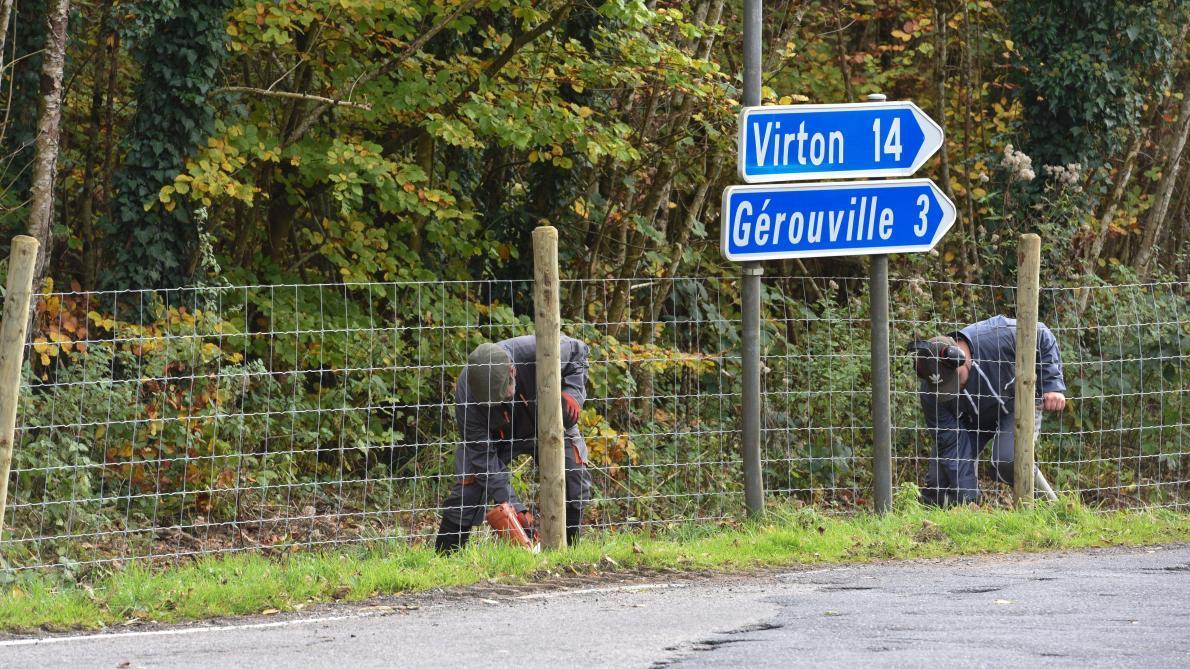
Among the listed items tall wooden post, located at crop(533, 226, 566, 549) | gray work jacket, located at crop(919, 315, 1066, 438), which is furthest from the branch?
gray work jacket, located at crop(919, 315, 1066, 438)

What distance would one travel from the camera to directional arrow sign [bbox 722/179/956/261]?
8.98 meters

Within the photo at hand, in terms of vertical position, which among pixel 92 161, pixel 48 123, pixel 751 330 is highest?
pixel 92 161

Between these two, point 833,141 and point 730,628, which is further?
point 833,141

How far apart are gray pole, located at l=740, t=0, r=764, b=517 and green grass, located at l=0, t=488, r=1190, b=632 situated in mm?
425

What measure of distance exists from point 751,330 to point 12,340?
435cm

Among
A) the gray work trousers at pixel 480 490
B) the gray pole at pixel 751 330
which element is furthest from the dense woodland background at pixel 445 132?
the gray work trousers at pixel 480 490

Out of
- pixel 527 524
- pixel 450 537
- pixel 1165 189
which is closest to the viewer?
pixel 450 537

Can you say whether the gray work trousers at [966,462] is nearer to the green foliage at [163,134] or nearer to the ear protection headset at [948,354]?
the ear protection headset at [948,354]

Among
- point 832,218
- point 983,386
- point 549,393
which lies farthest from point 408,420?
point 983,386

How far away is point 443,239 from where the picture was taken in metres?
14.8

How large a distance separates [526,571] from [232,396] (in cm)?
420

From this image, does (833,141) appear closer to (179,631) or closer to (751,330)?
(751,330)

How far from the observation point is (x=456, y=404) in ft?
27.9

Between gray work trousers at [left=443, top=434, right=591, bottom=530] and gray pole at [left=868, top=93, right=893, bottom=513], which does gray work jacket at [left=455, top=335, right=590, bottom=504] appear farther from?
gray pole at [left=868, top=93, right=893, bottom=513]
